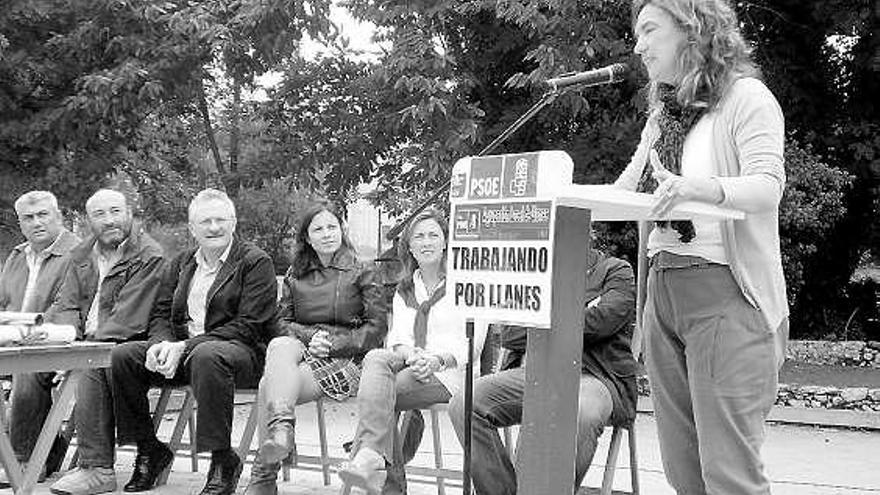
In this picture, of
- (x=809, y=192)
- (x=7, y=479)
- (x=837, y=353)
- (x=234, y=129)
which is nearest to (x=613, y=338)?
(x=7, y=479)

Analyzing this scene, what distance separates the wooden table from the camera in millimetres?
4387

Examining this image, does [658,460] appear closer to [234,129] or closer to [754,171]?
[754,171]

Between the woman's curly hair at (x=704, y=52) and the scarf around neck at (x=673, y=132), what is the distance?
0.10ft

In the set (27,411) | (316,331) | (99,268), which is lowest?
(27,411)

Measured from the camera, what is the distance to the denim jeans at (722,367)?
7.63 ft

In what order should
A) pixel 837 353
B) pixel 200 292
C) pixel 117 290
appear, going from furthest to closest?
pixel 837 353, pixel 117 290, pixel 200 292

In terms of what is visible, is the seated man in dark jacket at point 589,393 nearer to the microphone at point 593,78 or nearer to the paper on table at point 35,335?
the microphone at point 593,78

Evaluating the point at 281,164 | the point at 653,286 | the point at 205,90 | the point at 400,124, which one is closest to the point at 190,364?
the point at 653,286

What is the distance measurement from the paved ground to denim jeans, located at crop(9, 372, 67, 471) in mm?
364

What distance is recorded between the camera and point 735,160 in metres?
2.39

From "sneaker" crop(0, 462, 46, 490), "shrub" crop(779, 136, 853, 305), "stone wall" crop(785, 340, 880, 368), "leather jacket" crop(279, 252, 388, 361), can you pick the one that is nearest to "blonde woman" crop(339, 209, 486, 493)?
"leather jacket" crop(279, 252, 388, 361)

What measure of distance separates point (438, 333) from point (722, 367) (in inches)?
92.9

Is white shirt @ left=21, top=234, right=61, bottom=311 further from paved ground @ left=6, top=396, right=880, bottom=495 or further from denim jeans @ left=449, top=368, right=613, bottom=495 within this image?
denim jeans @ left=449, top=368, right=613, bottom=495

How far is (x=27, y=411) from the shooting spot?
5.48m
